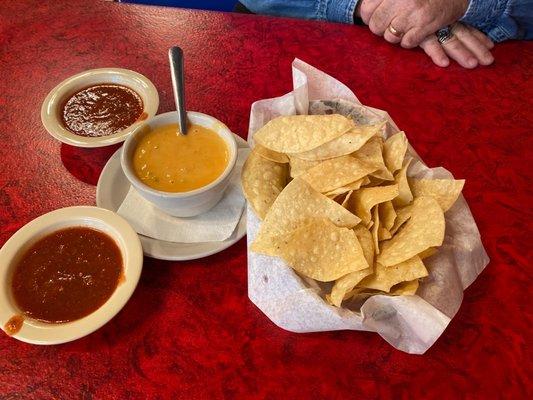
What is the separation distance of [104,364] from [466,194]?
108 cm

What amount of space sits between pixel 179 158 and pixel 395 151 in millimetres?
549

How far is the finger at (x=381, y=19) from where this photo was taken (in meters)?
1.83

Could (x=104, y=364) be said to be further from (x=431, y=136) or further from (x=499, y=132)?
(x=499, y=132)

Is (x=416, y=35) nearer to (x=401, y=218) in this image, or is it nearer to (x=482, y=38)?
(x=482, y=38)

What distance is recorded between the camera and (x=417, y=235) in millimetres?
1062

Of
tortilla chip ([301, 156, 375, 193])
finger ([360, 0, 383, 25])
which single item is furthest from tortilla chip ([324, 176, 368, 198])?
finger ([360, 0, 383, 25])

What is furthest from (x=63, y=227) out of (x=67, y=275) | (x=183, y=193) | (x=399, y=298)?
(x=399, y=298)

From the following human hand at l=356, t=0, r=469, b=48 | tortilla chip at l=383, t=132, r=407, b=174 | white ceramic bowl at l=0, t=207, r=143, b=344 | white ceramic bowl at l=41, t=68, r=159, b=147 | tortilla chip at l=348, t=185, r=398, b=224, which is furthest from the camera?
human hand at l=356, t=0, r=469, b=48

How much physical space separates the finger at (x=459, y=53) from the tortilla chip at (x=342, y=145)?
815 mm

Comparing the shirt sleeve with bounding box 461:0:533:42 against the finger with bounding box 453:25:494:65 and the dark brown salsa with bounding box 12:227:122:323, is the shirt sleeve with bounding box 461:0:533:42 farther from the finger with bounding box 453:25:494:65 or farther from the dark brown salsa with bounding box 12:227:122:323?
the dark brown salsa with bounding box 12:227:122:323

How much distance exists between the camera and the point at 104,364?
107 centimetres

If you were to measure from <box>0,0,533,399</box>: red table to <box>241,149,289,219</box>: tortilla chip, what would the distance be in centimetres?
19

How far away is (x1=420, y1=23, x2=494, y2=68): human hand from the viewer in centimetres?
180

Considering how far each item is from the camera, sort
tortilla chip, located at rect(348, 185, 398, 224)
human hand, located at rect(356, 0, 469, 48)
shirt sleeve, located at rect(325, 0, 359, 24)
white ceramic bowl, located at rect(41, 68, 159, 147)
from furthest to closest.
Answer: shirt sleeve, located at rect(325, 0, 359, 24) < human hand, located at rect(356, 0, 469, 48) < white ceramic bowl, located at rect(41, 68, 159, 147) < tortilla chip, located at rect(348, 185, 398, 224)
